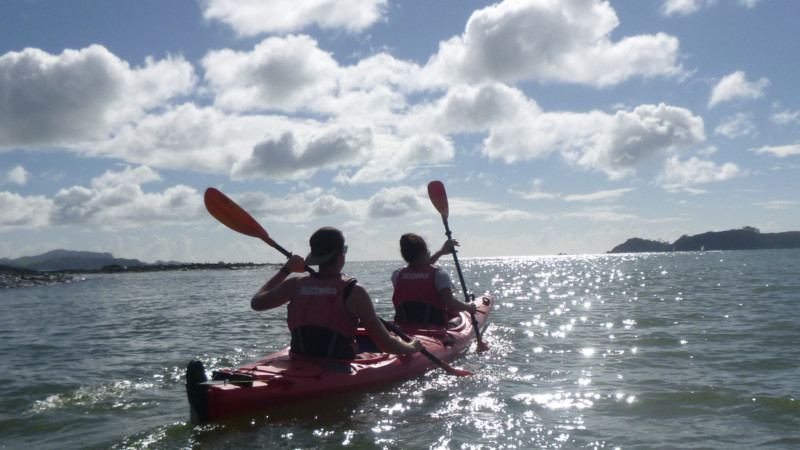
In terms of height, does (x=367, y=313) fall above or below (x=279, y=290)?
below

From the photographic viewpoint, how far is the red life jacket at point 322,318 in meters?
5.68

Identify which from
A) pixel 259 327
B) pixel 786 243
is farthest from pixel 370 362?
pixel 786 243

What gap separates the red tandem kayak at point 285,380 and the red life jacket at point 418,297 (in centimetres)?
120

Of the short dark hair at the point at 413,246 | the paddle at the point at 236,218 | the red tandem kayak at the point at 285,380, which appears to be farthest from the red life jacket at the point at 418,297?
the paddle at the point at 236,218

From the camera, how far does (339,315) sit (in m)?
5.76

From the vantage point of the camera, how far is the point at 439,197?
1203 centimetres

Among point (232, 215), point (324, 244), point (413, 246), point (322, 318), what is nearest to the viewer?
point (324, 244)

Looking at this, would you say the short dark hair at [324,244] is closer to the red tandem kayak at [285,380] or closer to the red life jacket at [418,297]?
the red tandem kayak at [285,380]

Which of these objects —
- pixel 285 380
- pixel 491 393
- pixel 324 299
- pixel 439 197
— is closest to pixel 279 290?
pixel 324 299

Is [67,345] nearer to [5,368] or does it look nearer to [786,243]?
[5,368]

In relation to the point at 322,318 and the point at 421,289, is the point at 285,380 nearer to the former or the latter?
the point at 322,318

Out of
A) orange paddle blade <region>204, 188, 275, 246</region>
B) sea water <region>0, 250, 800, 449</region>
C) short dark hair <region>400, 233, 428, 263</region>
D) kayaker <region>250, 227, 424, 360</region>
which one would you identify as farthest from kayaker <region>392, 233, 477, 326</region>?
kayaker <region>250, 227, 424, 360</region>

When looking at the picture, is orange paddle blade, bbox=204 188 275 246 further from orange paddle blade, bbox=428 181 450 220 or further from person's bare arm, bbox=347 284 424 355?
orange paddle blade, bbox=428 181 450 220

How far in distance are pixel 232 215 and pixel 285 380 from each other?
Answer: 2294 mm
